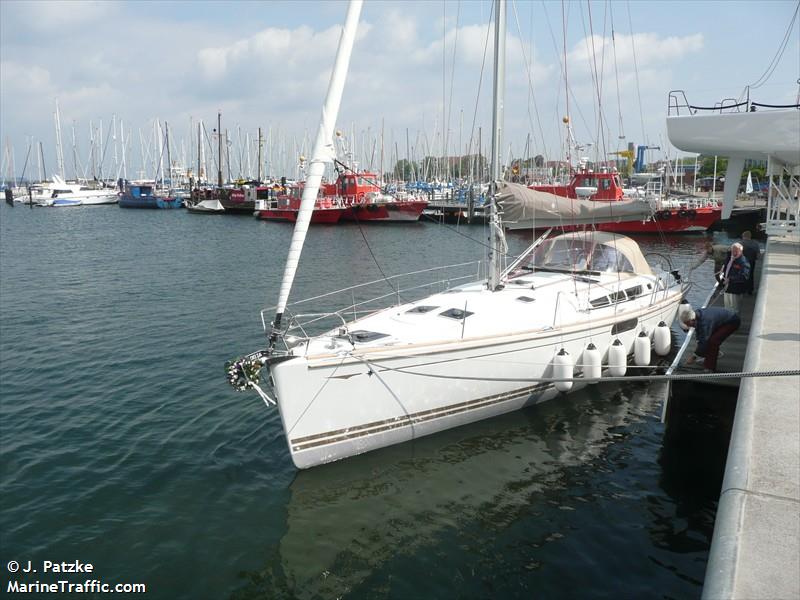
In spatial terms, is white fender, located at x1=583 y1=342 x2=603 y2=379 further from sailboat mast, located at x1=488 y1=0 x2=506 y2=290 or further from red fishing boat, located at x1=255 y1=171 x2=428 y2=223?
red fishing boat, located at x1=255 y1=171 x2=428 y2=223

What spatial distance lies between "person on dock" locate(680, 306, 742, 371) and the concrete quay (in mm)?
1916

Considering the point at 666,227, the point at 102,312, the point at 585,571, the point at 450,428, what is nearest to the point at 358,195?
the point at 666,227

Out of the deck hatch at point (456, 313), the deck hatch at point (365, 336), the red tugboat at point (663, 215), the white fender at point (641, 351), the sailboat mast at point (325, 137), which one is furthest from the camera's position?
the red tugboat at point (663, 215)

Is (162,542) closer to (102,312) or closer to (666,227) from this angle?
(102,312)

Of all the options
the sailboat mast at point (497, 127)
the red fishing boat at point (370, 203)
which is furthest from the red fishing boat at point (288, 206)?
the sailboat mast at point (497, 127)

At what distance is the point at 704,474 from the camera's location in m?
9.05

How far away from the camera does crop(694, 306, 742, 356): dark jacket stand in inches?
413

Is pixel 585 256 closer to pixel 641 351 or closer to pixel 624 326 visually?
pixel 624 326

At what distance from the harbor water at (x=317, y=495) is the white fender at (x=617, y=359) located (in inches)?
30.4

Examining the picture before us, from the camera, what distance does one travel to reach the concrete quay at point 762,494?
3.86m

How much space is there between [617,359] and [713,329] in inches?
64.8

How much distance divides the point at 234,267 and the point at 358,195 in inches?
1186

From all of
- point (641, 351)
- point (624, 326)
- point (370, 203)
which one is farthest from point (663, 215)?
point (641, 351)

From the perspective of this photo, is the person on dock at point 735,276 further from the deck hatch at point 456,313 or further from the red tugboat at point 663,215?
the red tugboat at point 663,215
